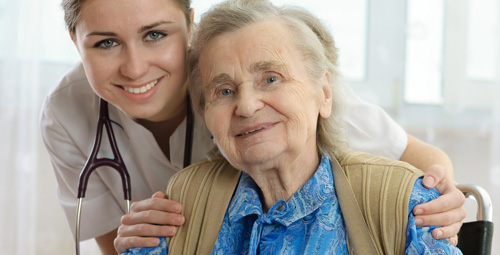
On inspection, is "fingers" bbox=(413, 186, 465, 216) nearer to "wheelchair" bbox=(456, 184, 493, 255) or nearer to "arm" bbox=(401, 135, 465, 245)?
"arm" bbox=(401, 135, 465, 245)

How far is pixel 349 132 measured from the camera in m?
1.72

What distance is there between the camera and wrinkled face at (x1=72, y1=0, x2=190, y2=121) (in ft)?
5.04

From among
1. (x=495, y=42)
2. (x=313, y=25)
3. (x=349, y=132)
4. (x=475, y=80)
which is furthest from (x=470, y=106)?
(x=313, y=25)

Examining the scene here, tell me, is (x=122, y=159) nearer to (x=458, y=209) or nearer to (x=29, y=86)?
(x=458, y=209)

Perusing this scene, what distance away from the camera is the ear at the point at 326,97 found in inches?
57.1

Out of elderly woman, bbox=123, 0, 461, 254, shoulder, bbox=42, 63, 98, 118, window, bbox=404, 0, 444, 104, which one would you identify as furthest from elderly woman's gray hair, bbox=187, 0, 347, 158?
window, bbox=404, 0, 444, 104

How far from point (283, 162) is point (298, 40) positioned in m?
0.28

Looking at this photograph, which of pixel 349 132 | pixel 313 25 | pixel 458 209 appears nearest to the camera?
pixel 458 209

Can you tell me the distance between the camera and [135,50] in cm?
156

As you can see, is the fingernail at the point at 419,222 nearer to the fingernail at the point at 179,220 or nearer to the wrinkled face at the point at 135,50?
the fingernail at the point at 179,220

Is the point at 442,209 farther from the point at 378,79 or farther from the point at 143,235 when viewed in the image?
the point at 378,79

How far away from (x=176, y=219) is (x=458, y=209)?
0.64m

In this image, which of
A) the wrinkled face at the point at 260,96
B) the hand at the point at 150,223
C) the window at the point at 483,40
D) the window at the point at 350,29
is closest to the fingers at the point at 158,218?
the hand at the point at 150,223

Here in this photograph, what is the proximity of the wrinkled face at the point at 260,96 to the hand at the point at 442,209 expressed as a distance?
0.28 m
